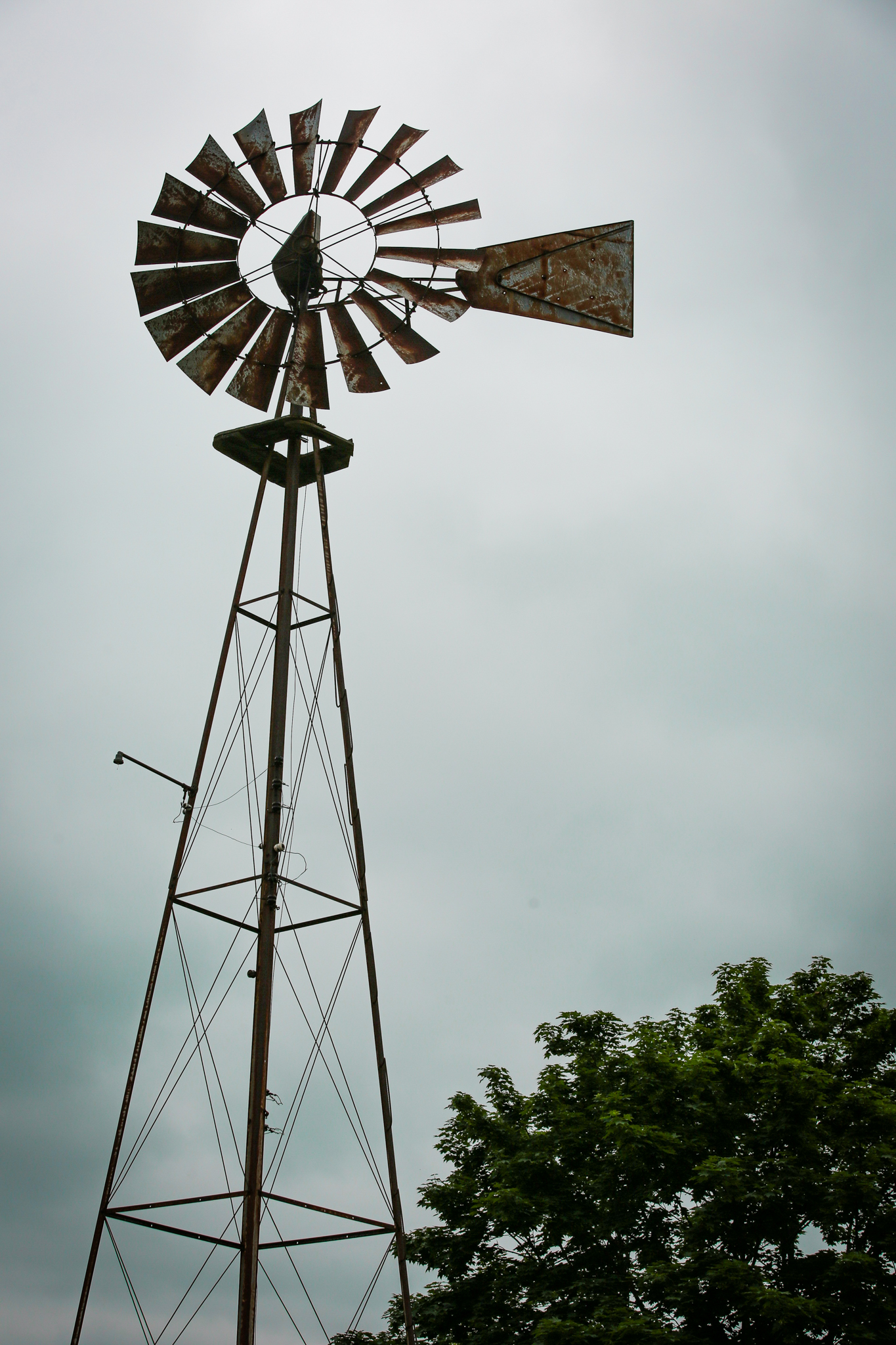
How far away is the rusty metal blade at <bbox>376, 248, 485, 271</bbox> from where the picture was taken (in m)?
13.7

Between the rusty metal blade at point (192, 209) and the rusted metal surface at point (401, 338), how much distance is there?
6.10ft

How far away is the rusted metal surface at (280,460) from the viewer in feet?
45.4

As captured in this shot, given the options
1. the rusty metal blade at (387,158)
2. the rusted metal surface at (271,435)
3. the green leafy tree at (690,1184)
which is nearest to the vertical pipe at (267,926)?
the rusted metal surface at (271,435)

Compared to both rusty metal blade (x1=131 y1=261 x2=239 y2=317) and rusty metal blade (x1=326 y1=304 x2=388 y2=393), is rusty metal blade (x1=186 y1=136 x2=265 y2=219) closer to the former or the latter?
→ rusty metal blade (x1=131 y1=261 x2=239 y2=317)

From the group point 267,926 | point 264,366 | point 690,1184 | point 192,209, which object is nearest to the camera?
point 267,926

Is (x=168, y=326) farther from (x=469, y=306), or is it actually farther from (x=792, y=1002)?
(x=792, y=1002)

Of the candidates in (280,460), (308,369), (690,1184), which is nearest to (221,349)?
(308,369)

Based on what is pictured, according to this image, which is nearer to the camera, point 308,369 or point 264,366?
point 308,369

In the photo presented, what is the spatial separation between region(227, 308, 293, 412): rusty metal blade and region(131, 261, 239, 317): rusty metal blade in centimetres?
71

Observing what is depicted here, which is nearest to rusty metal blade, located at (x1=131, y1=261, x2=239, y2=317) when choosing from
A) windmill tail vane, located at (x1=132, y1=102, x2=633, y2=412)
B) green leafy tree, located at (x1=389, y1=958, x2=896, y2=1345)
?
windmill tail vane, located at (x1=132, y1=102, x2=633, y2=412)

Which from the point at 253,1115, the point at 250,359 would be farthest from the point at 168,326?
the point at 253,1115

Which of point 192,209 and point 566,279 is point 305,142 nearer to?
point 192,209

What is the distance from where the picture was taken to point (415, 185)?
13609 mm

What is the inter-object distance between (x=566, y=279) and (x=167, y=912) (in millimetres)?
7999
